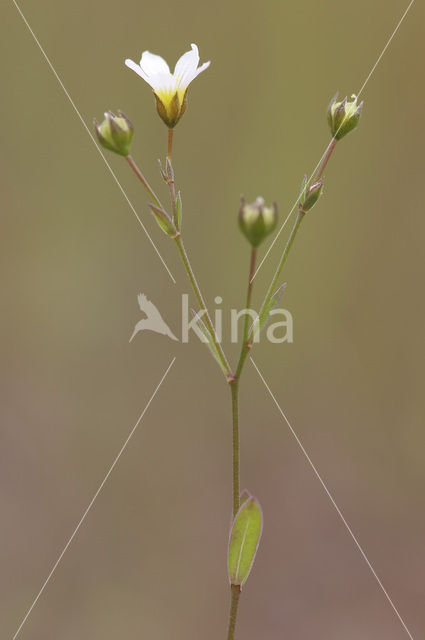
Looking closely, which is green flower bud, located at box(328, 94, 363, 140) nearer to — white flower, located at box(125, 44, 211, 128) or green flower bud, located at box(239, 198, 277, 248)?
white flower, located at box(125, 44, 211, 128)

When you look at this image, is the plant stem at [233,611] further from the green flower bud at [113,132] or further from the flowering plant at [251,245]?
the green flower bud at [113,132]

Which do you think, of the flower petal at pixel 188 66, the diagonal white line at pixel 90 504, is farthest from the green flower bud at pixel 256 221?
the diagonal white line at pixel 90 504

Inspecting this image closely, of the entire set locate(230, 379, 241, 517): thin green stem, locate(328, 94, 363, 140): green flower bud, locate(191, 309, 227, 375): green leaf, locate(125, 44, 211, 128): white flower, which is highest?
locate(125, 44, 211, 128): white flower

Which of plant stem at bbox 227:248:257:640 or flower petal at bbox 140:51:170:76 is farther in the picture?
flower petal at bbox 140:51:170:76

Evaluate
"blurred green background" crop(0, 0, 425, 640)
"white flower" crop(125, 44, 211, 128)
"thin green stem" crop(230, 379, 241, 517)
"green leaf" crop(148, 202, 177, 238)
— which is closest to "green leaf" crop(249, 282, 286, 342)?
"thin green stem" crop(230, 379, 241, 517)

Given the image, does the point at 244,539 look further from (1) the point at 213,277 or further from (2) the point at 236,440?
(1) the point at 213,277

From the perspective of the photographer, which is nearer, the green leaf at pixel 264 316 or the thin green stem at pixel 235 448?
the thin green stem at pixel 235 448
